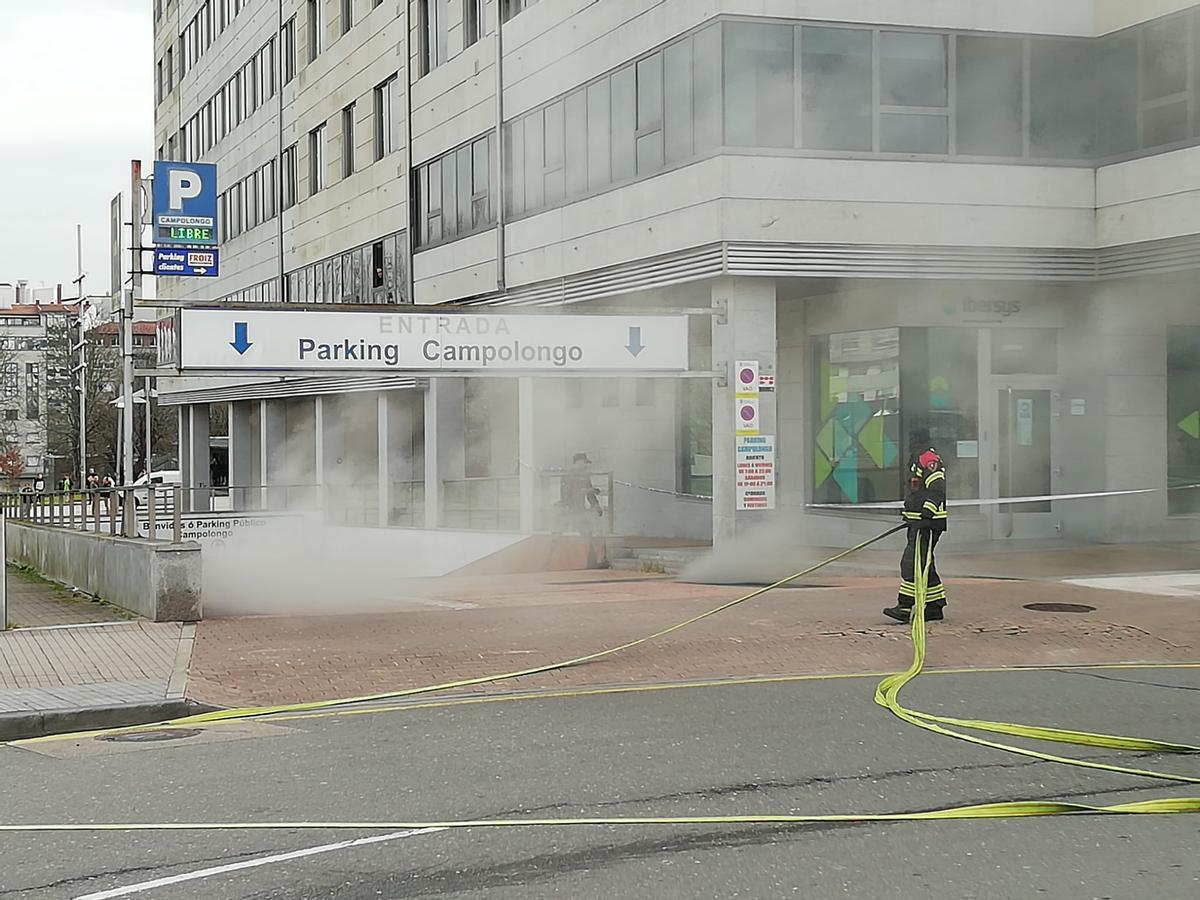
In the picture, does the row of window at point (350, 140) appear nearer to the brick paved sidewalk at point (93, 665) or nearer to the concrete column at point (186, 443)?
the concrete column at point (186, 443)

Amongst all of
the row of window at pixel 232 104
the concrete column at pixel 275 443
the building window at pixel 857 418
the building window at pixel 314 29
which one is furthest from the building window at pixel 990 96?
the concrete column at pixel 275 443

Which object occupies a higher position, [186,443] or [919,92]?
[919,92]

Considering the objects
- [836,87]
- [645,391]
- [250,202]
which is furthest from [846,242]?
[250,202]

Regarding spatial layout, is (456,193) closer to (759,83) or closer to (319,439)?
(759,83)

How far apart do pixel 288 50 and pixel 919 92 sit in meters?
17.9

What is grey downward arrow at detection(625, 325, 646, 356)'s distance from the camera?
1277 cm

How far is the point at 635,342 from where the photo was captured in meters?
12.8

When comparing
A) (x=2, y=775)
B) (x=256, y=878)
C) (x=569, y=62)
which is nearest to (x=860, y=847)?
(x=256, y=878)

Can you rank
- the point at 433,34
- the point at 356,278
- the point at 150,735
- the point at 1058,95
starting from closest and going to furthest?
the point at 150,735 → the point at 1058,95 → the point at 433,34 → the point at 356,278

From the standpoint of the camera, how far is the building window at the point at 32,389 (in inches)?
3339

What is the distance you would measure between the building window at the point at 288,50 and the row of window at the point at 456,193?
841 centimetres

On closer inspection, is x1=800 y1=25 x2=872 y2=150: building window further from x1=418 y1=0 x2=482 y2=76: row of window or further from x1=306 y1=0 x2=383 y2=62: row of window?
x1=306 y1=0 x2=383 y2=62: row of window

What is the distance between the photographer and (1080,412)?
52.5ft

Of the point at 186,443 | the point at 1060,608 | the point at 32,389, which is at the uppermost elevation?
the point at 32,389
